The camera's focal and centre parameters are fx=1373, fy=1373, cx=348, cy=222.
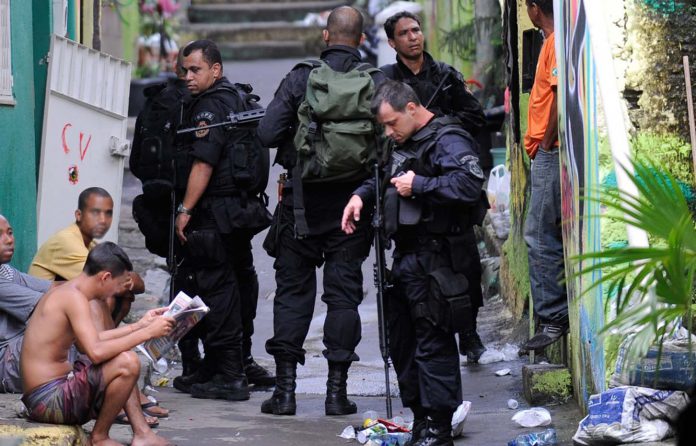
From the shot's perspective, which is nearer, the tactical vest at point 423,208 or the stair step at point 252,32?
the tactical vest at point 423,208

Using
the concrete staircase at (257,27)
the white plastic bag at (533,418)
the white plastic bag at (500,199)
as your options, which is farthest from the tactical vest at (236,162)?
the concrete staircase at (257,27)

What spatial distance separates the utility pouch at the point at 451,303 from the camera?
595 centimetres

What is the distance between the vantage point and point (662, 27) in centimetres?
578

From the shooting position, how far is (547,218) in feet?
23.1

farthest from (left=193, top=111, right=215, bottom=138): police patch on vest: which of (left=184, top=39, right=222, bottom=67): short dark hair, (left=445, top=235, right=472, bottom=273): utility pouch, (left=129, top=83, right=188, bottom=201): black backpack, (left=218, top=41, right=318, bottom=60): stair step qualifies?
(left=218, top=41, right=318, bottom=60): stair step

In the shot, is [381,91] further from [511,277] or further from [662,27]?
[511,277]

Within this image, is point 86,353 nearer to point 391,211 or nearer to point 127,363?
point 127,363

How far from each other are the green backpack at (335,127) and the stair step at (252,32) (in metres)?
15.4

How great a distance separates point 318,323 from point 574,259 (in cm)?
636

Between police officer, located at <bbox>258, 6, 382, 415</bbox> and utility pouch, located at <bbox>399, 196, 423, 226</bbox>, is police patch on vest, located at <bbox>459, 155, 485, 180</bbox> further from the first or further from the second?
police officer, located at <bbox>258, 6, 382, 415</bbox>

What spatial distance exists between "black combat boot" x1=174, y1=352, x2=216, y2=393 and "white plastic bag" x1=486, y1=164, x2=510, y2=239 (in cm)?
380

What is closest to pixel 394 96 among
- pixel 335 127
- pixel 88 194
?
pixel 335 127

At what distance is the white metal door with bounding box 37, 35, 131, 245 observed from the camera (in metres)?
8.79

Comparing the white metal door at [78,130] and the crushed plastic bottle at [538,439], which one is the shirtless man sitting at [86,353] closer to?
the crushed plastic bottle at [538,439]
